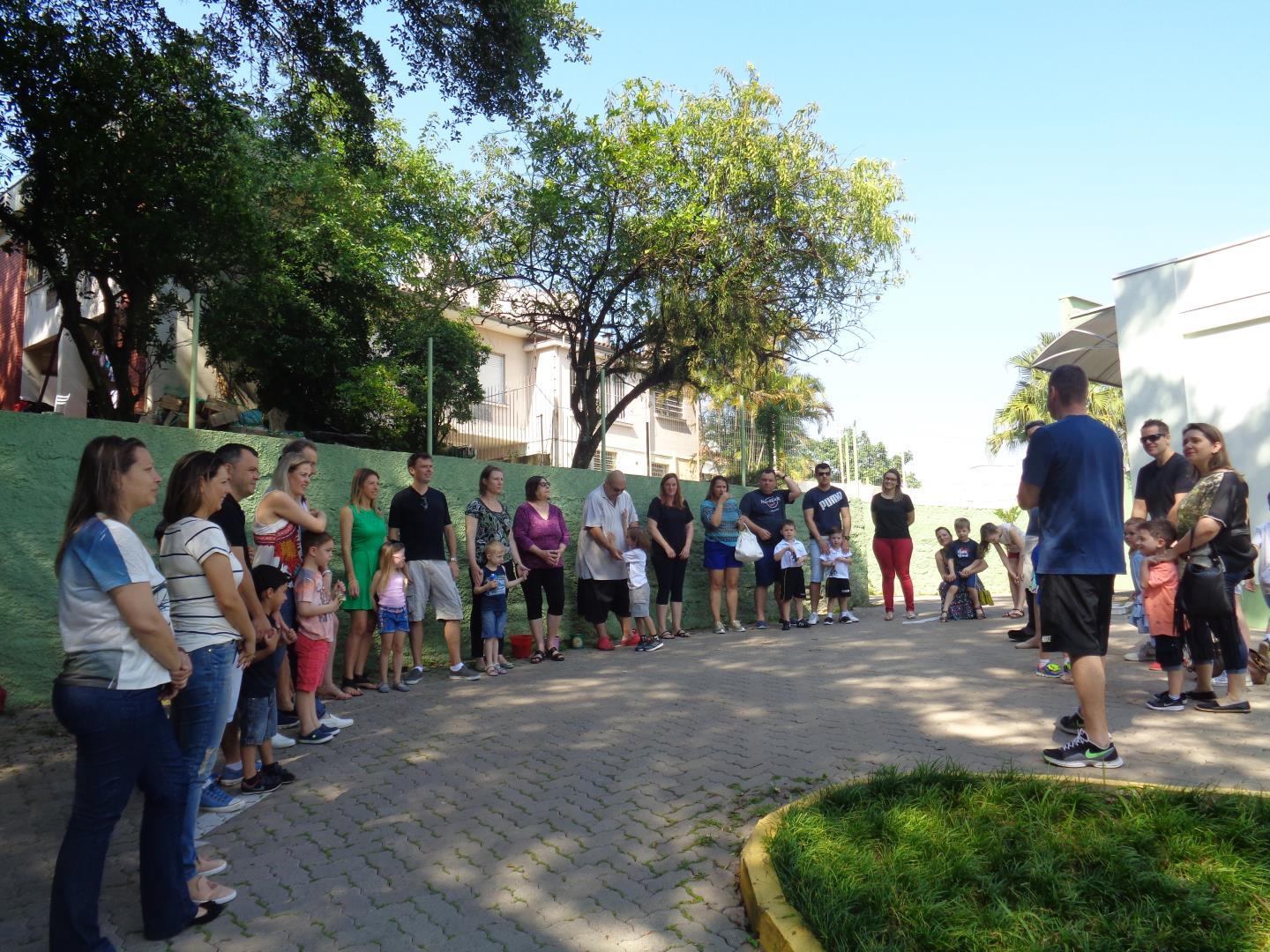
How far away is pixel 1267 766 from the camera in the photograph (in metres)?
4.88

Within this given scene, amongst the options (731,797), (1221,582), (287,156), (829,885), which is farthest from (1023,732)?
(287,156)

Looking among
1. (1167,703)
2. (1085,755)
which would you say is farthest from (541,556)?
(1085,755)

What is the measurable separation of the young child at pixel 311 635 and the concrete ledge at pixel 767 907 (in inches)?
133

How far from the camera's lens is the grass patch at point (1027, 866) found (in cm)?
313

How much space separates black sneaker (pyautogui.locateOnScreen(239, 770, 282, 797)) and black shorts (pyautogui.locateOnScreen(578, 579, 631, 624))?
5498mm

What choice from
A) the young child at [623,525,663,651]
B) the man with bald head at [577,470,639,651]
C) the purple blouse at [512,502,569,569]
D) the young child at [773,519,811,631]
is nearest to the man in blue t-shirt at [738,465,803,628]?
the young child at [773,519,811,631]

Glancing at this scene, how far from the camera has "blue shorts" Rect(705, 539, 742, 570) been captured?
1200cm

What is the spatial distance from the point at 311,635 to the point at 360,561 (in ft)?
5.91

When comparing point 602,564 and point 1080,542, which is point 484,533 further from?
point 1080,542

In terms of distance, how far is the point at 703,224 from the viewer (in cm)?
1877

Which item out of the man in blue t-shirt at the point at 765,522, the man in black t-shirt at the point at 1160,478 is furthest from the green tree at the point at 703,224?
the man in black t-shirt at the point at 1160,478

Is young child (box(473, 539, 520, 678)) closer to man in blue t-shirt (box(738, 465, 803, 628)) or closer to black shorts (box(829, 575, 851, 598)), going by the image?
man in blue t-shirt (box(738, 465, 803, 628))

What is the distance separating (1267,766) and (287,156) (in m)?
12.5

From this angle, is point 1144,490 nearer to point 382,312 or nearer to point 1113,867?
point 1113,867
